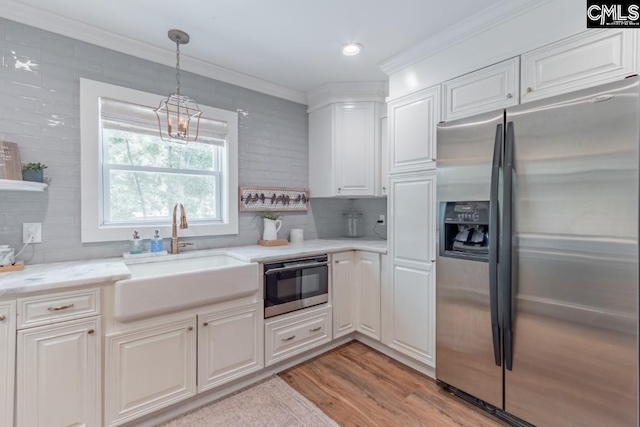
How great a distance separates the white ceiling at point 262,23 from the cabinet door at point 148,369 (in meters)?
1.95

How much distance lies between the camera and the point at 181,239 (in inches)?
99.3

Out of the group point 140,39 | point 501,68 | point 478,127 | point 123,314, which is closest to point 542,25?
point 501,68

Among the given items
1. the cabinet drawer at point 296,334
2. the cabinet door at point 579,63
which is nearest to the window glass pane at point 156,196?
the cabinet drawer at point 296,334

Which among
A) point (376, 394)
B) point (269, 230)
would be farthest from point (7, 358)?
point (376, 394)

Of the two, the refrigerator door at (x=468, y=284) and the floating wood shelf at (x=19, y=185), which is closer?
the floating wood shelf at (x=19, y=185)

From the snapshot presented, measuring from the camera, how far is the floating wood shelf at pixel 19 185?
5.54 ft

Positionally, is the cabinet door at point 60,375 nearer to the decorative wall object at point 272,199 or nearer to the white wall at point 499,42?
the decorative wall object at point 272,199

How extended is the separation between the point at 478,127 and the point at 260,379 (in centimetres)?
233

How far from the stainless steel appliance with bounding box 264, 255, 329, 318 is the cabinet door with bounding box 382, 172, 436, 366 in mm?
569

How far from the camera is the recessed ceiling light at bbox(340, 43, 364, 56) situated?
2.29m

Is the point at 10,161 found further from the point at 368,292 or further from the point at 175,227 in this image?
the point at 368,292

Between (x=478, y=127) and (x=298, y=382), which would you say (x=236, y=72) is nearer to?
(x=478, y=127)

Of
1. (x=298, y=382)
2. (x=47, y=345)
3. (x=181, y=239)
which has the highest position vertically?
→ (x=181, y=239)

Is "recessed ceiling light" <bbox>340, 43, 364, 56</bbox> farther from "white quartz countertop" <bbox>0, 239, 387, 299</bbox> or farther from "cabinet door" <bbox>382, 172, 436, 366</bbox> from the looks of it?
"white quartz countertop" <bbox>0, 239, 387, 299</bbox>
